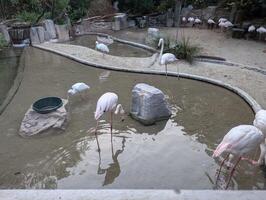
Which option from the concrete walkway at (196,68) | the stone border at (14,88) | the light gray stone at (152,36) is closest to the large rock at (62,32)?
the concrete walkway at (196,68)

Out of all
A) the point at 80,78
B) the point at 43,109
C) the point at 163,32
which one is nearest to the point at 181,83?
the point at 80,78

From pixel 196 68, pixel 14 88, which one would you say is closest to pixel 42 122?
pixel 14 88

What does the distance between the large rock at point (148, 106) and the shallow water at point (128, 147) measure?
0.10 m

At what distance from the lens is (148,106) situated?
4477mm

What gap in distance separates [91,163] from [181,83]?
9.23ft

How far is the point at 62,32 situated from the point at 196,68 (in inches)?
179

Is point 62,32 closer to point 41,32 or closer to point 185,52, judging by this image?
point 41,32

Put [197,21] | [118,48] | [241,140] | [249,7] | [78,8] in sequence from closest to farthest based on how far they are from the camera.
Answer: [241,140] < [118,48] < [249,7] < [197,21] < [78,8]

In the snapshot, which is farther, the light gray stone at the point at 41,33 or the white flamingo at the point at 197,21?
the white flamingo at the point at 197,21

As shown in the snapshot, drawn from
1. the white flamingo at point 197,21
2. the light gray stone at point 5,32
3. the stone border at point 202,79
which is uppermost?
the white flamingo at point 197,21

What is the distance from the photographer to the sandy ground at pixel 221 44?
291 inches

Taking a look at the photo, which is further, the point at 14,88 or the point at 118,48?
the point at 118,48

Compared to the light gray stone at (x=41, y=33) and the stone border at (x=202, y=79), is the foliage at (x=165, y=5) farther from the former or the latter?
the stone border at (x=202, y=79)

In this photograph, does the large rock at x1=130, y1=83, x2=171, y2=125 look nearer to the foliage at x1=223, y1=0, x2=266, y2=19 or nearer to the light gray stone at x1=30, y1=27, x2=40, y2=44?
the light gray stone at x1=30, y1=27, x2=40, y2=44
